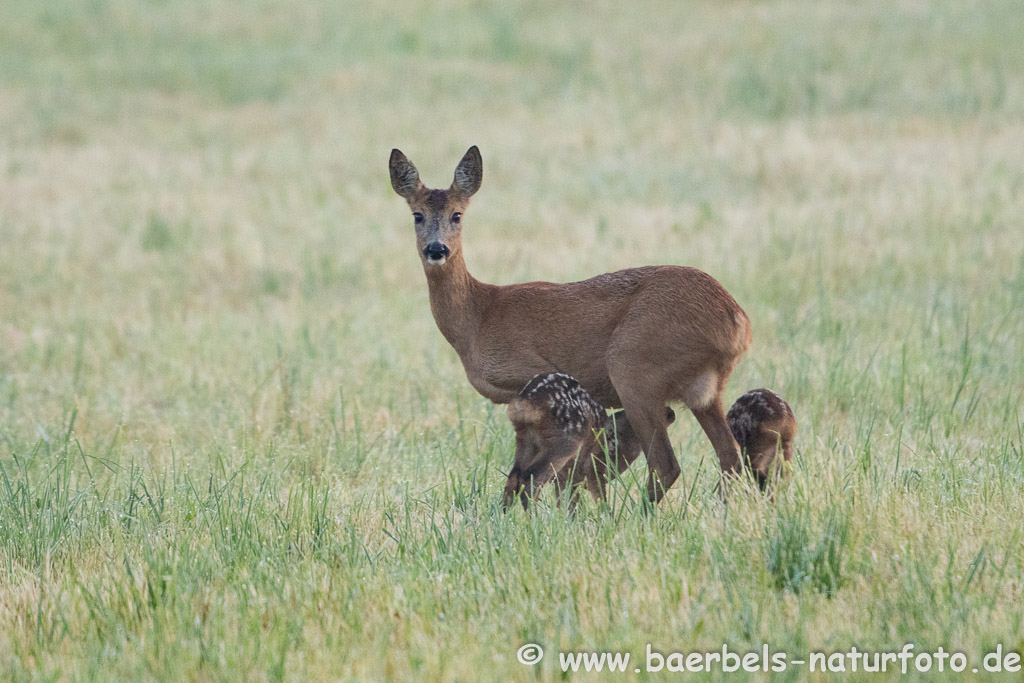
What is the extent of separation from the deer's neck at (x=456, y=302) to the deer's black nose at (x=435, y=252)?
22 cm

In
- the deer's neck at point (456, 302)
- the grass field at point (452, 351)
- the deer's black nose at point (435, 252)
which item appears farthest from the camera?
the deer's neck at point (456, 302)

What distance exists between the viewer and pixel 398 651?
3846mm

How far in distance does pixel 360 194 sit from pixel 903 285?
7235 millimetres

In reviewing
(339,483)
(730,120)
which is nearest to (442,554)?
(339,483)

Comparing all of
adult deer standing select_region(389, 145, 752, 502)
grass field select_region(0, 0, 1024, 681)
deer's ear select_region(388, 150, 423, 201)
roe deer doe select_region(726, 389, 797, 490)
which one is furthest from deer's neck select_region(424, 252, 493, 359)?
roe deer doe select_region(726, 389, 797, 490)

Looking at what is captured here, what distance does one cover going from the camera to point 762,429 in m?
5.48

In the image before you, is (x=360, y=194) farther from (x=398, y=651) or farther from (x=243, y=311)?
(x=398, y=651)

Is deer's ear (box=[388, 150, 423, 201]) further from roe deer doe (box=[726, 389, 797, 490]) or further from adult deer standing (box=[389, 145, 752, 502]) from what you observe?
roe deer doe (box=[726, 389, 797, 490])

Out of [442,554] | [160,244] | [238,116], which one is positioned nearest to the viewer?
[442,554]

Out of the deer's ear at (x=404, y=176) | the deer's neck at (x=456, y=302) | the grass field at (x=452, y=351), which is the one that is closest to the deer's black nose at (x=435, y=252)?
the deer's neck at (x=456, y=302)

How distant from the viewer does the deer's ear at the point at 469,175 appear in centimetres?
595

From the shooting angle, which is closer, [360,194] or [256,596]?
[256,596]

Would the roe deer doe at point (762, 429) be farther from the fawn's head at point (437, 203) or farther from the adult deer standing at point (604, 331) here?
the fawn's head at point (437, 203)

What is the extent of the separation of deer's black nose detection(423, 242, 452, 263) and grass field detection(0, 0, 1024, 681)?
3.05ft
